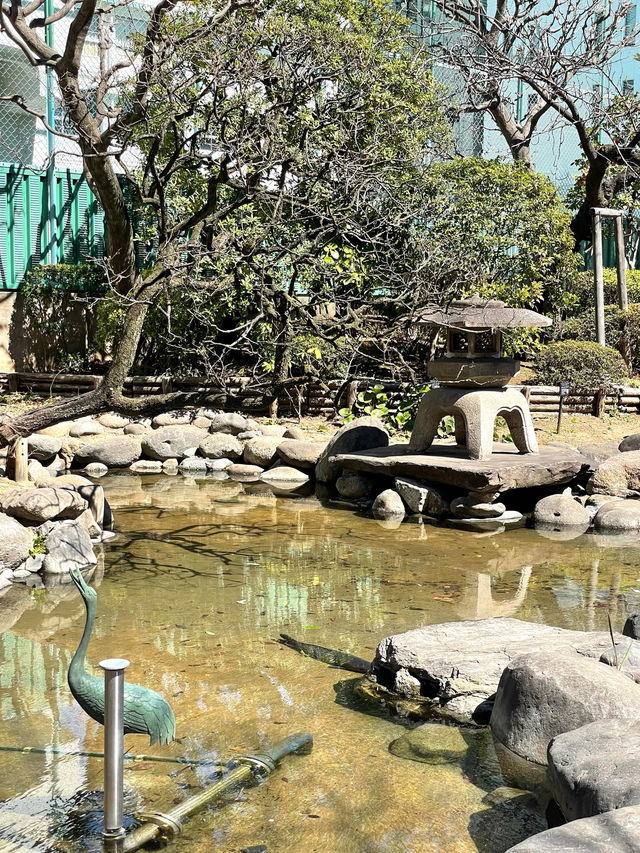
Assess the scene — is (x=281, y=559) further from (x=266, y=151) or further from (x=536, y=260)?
(x=536, y=260)

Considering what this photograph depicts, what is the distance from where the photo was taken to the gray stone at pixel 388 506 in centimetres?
1023

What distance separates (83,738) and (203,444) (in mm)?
8505

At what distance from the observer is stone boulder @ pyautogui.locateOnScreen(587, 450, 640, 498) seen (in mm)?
10711

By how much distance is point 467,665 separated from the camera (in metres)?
5.22

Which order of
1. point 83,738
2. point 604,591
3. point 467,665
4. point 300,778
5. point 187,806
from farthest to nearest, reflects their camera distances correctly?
point 604,591, point 467,665, point 83,738, point 300,778, point 187,806

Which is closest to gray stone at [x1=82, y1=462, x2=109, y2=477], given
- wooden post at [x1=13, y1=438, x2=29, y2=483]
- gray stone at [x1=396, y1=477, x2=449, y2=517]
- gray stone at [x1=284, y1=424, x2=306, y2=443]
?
gray stone at [x1=284, y1=424, x2=306, y2=443]

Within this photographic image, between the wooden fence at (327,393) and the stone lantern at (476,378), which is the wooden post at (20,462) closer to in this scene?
the stone lantern at (476,378)

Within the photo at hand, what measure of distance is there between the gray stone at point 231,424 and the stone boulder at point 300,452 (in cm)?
123

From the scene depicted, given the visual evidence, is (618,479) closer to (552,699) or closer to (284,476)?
(284,476)

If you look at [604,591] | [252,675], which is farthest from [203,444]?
[252,675]

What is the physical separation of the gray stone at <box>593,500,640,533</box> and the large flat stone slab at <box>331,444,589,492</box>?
29.6 inches

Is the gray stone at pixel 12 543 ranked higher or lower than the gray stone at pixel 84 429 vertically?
lower

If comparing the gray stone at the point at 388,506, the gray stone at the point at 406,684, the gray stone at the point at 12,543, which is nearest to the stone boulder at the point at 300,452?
the gray stone at the point at 388,506

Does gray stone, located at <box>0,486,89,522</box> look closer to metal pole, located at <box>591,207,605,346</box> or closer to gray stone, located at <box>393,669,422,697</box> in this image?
gray stone, located at <box>393,669,422,697</box>
